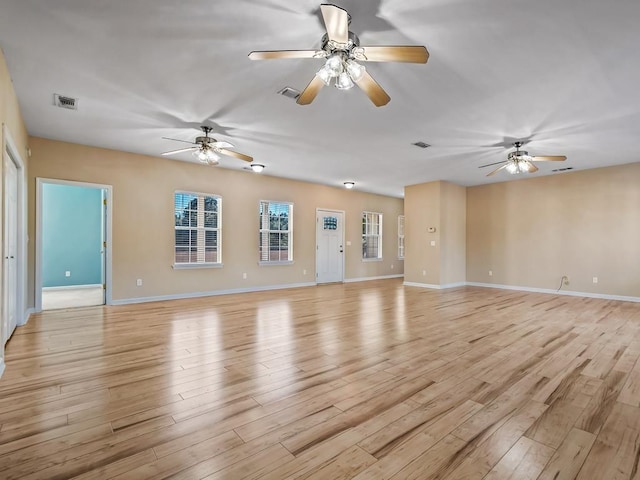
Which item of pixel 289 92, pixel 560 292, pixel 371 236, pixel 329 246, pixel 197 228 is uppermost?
pixel 289 92

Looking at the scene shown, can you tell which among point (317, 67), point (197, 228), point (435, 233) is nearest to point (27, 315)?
point (197, 228)

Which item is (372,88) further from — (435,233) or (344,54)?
(435,233)

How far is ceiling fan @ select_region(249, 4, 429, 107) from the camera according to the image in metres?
2.05

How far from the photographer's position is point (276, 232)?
25.7 feet

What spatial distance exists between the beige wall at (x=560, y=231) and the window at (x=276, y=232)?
16.7 ft

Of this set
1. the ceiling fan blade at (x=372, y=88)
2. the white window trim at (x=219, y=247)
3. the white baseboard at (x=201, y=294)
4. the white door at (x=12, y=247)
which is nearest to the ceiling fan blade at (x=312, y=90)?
the ceiling fan blade at (x=372, y=88)

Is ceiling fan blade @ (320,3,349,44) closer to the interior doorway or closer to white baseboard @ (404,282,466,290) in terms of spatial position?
the interior doorway

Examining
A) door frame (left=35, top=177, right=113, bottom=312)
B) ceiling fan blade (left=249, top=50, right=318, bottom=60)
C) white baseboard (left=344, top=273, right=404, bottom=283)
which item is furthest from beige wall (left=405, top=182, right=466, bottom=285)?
door frame (left=35, top=177, right=113, bottom=312)

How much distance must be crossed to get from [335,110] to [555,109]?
2648 millimetres

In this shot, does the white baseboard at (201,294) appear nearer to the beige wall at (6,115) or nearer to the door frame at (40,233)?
the door frame at (40,233)

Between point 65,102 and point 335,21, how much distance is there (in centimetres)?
358

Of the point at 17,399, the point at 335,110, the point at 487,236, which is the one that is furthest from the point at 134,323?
the point at 487,236

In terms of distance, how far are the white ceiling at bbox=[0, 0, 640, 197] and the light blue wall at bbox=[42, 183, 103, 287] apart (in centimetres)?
341

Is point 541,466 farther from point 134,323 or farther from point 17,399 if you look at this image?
point 134,323
